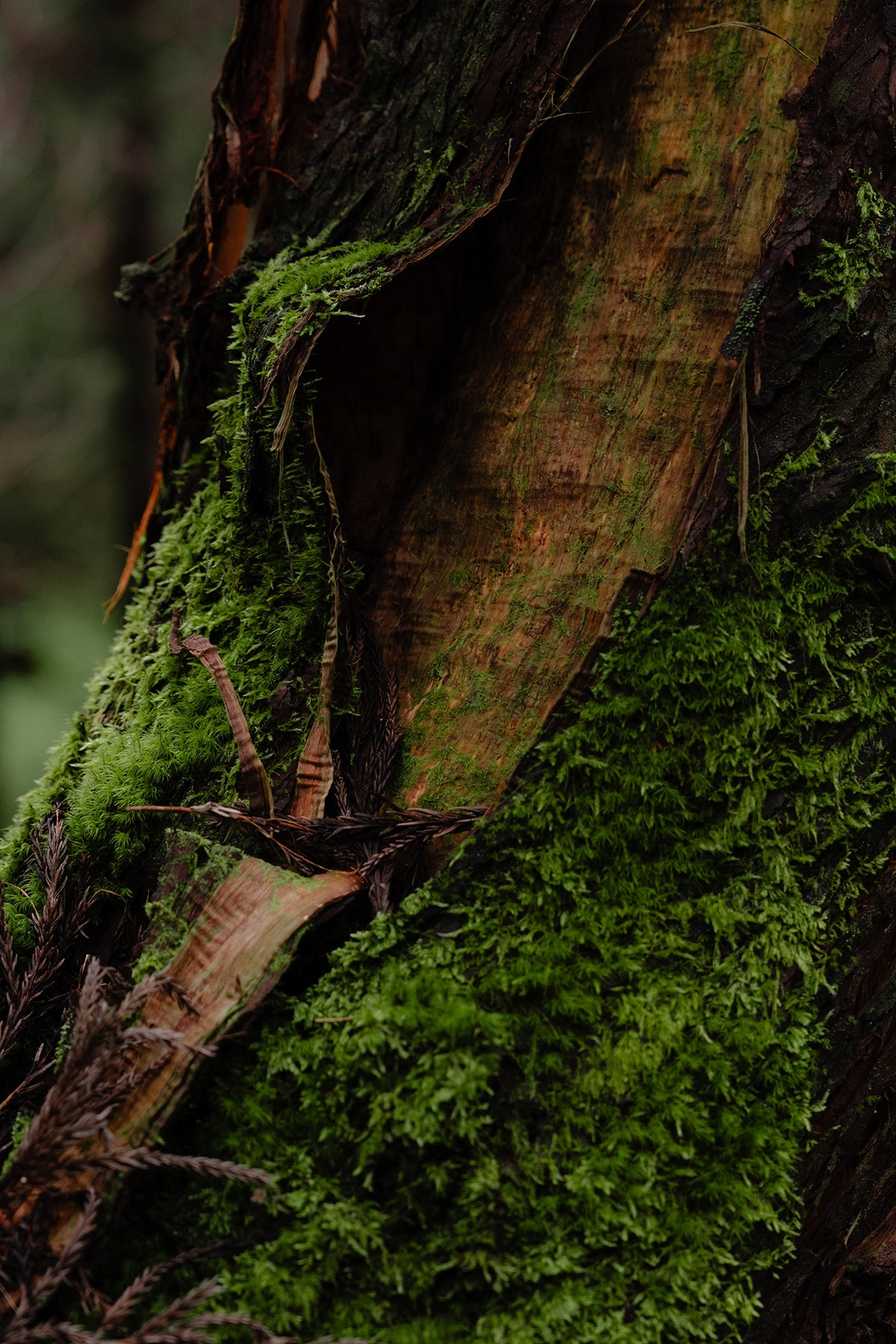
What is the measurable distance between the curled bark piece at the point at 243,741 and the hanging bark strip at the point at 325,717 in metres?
0.05

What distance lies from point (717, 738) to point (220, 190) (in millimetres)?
1570

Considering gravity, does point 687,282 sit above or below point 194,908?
above

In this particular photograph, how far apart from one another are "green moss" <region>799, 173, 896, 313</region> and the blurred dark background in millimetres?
5630

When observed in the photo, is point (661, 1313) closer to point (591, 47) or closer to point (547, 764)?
point (547, 764)

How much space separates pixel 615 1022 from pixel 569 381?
41.0 inches

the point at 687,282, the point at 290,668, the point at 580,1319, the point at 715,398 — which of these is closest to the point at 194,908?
the point at 290,668

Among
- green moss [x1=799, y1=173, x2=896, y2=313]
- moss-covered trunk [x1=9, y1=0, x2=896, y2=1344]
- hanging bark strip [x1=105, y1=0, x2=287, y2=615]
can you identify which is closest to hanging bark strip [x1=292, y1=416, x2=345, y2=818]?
moss-covered trunk [x1=9, y1=0, x2=896, y2=1344]

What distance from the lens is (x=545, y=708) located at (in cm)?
134

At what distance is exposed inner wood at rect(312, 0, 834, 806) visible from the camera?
1.37 meters

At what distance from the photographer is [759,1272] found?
1.07 meters

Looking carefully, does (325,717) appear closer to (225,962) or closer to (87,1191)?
(225,962)

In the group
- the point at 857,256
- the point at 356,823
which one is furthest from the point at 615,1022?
the point at 857,256

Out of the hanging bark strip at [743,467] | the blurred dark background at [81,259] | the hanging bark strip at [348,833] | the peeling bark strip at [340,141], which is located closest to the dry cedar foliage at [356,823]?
the hanging bark strip at [348,833]

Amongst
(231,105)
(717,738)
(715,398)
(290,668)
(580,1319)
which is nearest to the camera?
(580,1319)
